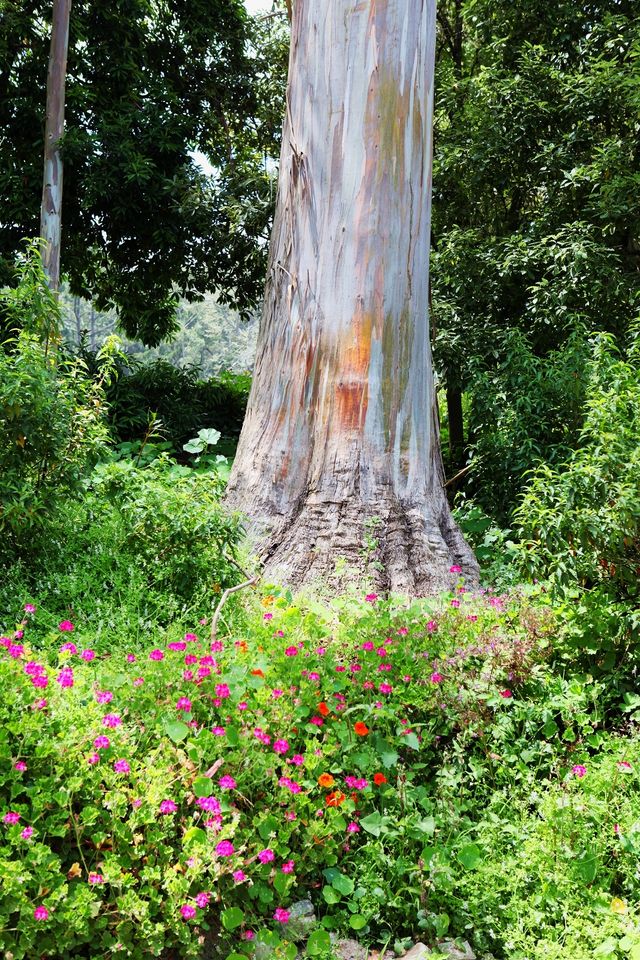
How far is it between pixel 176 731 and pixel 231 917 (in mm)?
528

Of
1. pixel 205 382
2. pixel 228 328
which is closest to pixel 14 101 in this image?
pixel 205 382

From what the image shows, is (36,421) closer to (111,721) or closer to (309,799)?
(111,721)

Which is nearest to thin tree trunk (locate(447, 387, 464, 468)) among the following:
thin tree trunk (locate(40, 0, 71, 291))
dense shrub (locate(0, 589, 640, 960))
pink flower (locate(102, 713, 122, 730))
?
thin tree trunk (locate(40, 0, 71, 291))

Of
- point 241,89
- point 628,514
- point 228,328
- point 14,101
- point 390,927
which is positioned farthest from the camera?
→ point 228,328

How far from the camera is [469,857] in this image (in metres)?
2.57

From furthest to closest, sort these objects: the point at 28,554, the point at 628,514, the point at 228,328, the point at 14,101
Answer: the point at 228,328
the point at 14,101
the point at 28,554
the point at 628,514

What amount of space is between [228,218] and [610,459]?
723 centimetres

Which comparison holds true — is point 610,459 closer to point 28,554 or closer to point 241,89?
point 28,554

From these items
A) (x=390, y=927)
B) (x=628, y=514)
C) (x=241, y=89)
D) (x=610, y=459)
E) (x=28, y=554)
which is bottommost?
(x=390, y=927)

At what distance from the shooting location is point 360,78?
504cm

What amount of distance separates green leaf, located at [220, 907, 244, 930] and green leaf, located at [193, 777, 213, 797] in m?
0.31

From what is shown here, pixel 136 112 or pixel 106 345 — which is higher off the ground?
pixel 136 112

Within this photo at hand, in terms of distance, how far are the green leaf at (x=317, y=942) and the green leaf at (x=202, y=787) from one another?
49 centimetres

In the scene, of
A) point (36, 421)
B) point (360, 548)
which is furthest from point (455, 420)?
point (36, 421)
